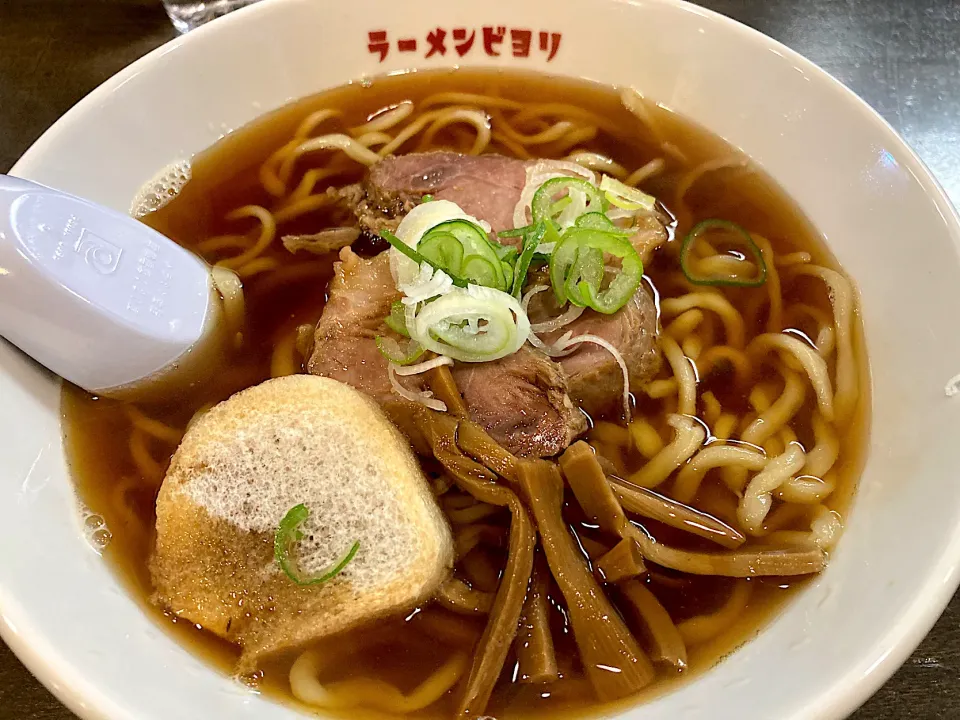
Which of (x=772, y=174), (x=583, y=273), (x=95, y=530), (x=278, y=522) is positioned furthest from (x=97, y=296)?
(x=772, y=174)

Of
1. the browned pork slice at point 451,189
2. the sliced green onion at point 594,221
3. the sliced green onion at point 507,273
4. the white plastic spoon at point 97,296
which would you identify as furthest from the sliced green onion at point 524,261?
the white plastic spoon at point 97,296

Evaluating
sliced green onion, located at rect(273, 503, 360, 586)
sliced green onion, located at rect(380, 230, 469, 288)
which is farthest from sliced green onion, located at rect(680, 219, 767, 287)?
sliced green onion, located at rect(273, 503, 360, 586)

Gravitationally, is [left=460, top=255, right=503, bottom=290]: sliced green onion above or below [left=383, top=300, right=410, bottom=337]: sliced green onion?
above

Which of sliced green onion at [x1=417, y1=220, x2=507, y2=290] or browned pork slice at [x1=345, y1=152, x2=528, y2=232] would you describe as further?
browned pork slice at [x1=345, y1=152, x2=528, y2=232]

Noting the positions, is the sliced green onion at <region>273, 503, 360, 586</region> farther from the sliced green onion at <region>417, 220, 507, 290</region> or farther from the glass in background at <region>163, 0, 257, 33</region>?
the glass in background at <region>163, 0, 257, 33</region>

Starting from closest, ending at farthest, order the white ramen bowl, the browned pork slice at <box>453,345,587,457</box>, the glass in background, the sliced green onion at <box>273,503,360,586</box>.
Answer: the white ramen bowl < the sliced green onion at <box>273,503,360,586</box> < the browned pork slice at <box>453,345,587,457</box> < the glass in background

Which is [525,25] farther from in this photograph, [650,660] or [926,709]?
[926,709]

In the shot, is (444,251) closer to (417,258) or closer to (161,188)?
(417,258)

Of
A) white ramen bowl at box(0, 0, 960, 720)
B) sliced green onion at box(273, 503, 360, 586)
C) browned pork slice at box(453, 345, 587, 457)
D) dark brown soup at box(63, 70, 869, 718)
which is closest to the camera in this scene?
white ramen bowl at box(0, 0, 960, 720)

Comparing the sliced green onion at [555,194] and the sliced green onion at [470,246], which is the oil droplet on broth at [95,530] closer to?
the sliced green onion at [470,246]
